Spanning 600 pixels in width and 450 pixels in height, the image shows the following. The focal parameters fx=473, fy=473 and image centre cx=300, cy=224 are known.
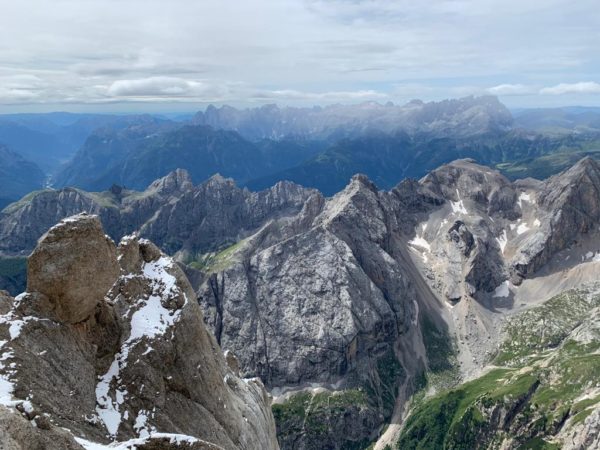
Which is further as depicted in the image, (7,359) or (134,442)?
(7,359)

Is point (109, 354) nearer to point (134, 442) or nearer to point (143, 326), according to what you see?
point (143, 326)

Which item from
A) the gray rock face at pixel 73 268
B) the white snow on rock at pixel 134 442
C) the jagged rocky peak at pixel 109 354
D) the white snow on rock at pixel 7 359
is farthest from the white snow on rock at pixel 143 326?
the white snow on rock at pixel 134 442

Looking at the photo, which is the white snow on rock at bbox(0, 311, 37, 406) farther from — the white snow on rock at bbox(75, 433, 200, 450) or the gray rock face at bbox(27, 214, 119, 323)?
the white snow on rock at bbox(75, 433, 200, 450)

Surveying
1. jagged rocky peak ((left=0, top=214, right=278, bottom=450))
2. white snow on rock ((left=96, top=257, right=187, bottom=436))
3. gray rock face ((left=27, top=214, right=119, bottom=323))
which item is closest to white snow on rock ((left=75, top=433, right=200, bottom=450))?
jagged rocky peak ((left=0, top=214, right=278, bottom=450))

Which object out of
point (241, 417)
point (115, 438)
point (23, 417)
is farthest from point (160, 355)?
point (23, 417)

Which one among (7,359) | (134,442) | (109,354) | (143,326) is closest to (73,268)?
(109,354)

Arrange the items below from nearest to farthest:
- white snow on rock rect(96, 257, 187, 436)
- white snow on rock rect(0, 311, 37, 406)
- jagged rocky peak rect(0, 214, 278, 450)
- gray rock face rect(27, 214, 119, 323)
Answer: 1. white snow on rock rect(0, 311, 37, 406)
2. jagged rocky peak rect(0, 214, 278, 450)
3. white snow on rock rect(96, 257, 187, 436)
4. gray rock face rect(27, 214, 119, 323)

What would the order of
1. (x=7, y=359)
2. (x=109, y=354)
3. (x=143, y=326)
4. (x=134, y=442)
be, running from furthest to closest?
(x=143, y=326) < (x=109, y=354) < (x=7, y=359) < (x=134, y=442)

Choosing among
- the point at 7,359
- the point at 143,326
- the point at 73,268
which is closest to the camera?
the point at 7,359
